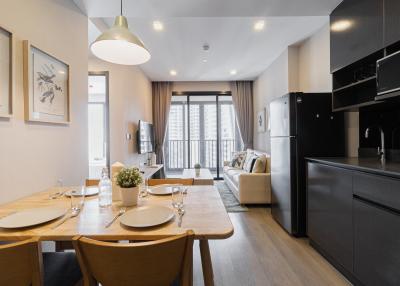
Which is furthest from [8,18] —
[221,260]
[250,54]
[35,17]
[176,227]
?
[250,54]

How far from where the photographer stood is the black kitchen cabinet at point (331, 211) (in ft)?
6.14

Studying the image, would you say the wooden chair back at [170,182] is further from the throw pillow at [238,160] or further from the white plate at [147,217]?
the throw pillow at [238,160]

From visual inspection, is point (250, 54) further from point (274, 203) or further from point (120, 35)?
point (120, 35)

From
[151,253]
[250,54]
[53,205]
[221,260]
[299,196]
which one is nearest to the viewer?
[151,253]

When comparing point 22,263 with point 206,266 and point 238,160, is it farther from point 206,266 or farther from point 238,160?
point 238,160

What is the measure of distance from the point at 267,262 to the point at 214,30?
3.04 metres

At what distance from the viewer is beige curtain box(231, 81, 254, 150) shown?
20.3 ft

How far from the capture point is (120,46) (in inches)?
70.6

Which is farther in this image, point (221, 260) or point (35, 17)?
point (221, 260)

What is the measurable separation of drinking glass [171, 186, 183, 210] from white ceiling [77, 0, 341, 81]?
1826 mm

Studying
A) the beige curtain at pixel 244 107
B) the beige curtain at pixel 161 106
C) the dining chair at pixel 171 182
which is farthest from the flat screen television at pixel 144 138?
the dining chair at pixel 171 182

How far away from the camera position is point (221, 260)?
2264mm

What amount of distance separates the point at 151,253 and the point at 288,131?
2.32 metres

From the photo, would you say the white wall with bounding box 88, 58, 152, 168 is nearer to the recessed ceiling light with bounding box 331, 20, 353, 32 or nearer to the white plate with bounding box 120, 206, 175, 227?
the white plate with bounding box 120, 206, 175, 227
